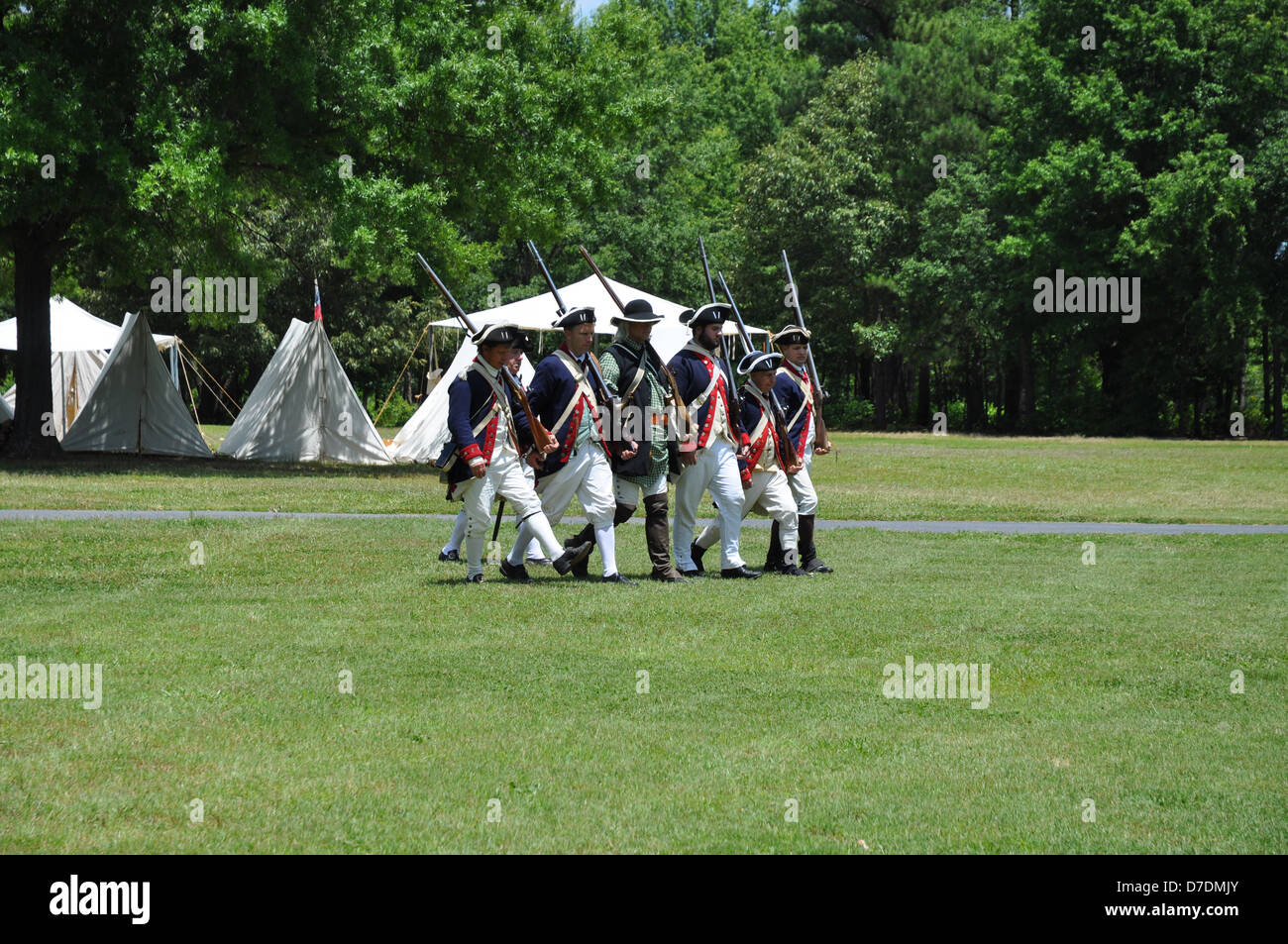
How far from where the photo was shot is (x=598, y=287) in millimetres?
28625

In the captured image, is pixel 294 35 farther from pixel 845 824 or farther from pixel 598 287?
pixel 845 824

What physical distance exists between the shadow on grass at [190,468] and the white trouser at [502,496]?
12.1 metres

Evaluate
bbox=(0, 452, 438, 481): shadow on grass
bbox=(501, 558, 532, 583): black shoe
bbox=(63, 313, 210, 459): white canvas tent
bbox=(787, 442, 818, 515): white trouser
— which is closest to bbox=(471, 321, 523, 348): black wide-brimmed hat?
bbox=(501, 558, 532, 583): black shoe

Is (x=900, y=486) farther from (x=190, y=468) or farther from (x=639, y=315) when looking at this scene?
(x=639, y=315)

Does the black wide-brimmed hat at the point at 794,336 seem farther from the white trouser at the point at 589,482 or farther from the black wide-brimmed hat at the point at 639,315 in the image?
the white trouser at the point at 589,482

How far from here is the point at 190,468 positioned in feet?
79.6

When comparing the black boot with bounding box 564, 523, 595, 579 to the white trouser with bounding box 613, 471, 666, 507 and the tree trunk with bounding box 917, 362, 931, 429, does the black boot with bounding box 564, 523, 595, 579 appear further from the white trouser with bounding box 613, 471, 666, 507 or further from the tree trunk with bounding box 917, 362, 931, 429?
the tree trunk with bounding box 917, 362, 931, 429

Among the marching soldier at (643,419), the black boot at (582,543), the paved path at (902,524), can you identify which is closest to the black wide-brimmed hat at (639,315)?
the marching soldier at (643,419)

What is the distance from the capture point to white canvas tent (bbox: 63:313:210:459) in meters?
26.7

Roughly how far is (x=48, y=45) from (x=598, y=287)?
10.6 meters

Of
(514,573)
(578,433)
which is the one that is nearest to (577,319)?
(578,433)

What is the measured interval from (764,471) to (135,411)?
17.9 meters

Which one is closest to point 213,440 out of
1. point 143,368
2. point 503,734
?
point 143,368

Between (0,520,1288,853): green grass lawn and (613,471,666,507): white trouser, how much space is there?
0.84 meters
